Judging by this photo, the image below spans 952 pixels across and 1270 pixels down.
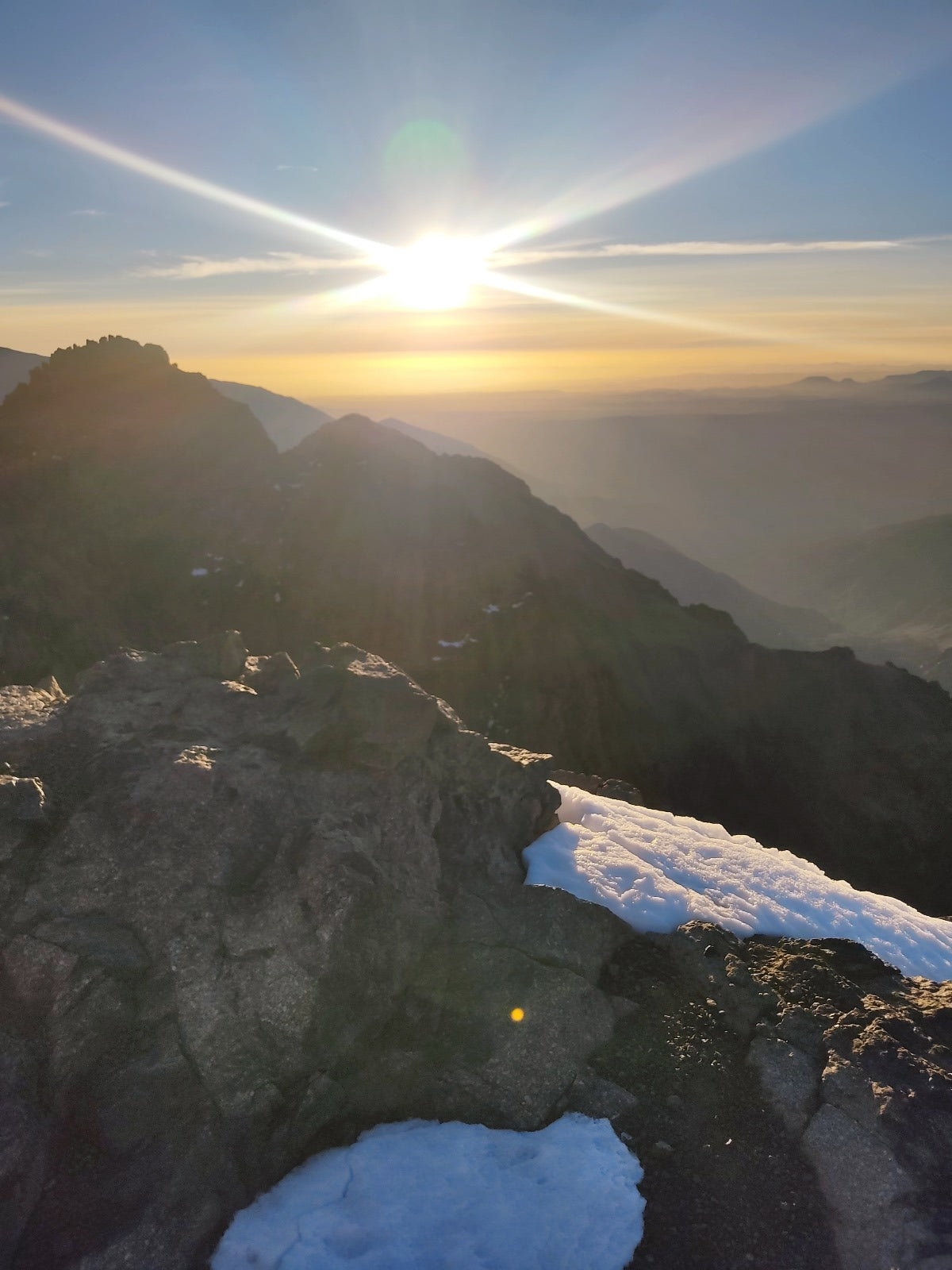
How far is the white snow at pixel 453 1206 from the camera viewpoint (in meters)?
9.01

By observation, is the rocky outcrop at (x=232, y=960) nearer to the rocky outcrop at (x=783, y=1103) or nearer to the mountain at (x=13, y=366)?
the rocky outcrop at (x=783, y=1103)

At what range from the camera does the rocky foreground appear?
943cm

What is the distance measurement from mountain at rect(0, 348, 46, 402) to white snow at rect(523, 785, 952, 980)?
201429 millimetres

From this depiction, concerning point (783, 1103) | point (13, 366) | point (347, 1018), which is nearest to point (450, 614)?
point (347, 1018)

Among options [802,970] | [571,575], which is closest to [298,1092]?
[802,970]

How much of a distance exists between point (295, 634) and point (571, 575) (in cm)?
2419

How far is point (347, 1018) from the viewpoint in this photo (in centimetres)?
1145

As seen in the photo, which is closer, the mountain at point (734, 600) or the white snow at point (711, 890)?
the white snow at point (711, 890)

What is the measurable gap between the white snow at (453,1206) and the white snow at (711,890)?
16.0 feet

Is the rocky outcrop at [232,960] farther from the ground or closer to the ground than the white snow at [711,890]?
farther from the ground

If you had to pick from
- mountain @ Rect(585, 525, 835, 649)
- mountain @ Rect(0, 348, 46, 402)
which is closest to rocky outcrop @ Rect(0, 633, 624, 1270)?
mountain @ Rect(585, 525, 835, 649)

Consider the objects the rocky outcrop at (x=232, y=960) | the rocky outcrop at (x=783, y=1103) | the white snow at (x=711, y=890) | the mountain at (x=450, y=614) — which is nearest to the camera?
the rocky outcrop at (x=783, y=1103)

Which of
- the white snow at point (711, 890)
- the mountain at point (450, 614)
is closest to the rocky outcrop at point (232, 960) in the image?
the white snow at point (711, 890)

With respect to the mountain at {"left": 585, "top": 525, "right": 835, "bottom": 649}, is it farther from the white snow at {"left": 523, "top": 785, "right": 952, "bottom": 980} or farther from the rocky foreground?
the rocky foreground
